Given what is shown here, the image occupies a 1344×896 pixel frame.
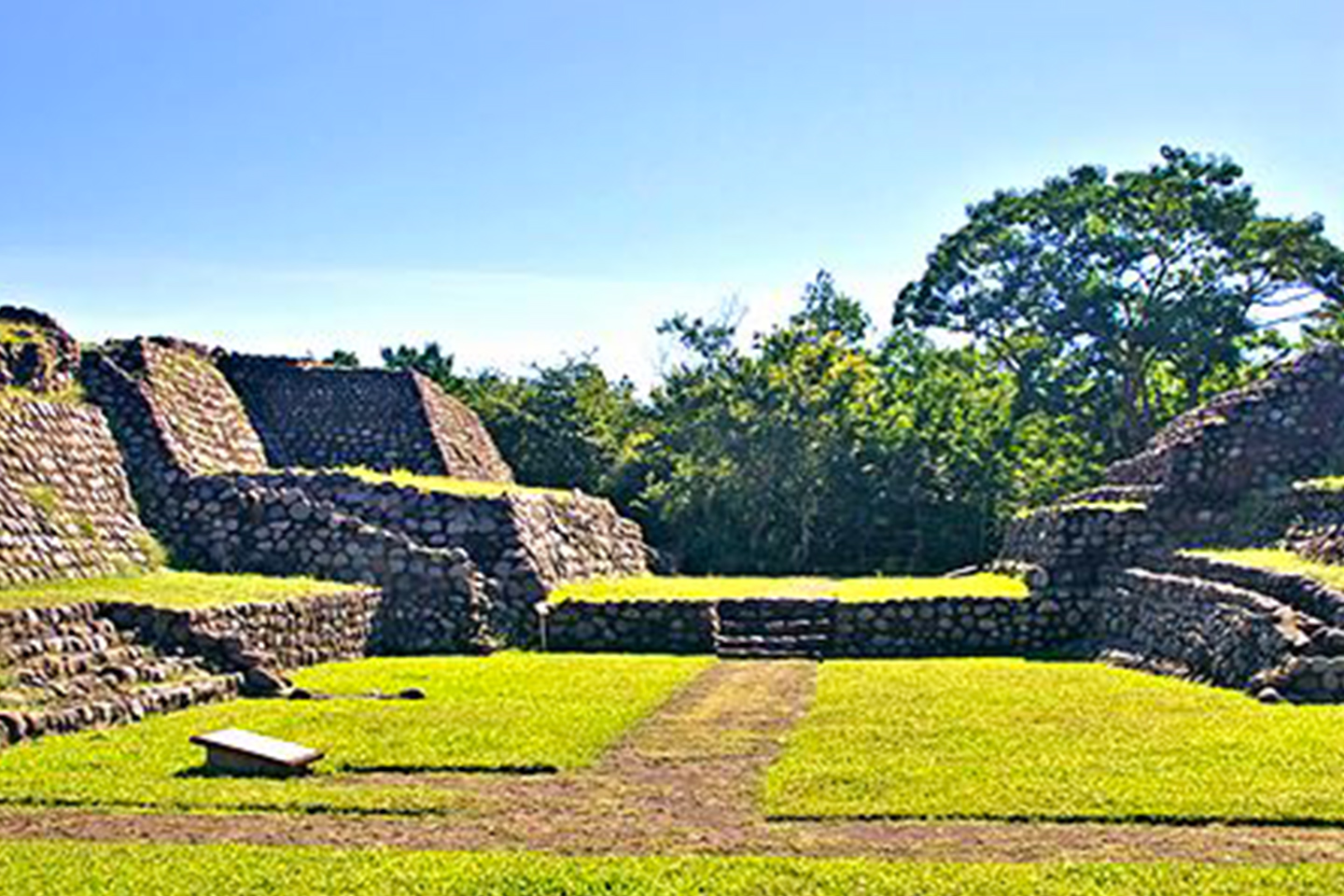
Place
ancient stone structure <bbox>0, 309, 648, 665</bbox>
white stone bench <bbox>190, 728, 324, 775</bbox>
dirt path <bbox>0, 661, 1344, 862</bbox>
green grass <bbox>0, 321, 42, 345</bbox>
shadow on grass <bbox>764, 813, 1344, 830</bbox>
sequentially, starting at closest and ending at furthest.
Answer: dirt path <bbox>0, 661, 1344, 862</bbox>
shadow on grass <bbox>764, 813, 1344, 830</bbox>
white stone bench <bbox>190, 728, 324, 775</bbox>
ancient stone structure <bbox>0, 309, 648, 665</bbox>
green grass <bbox>0, 321, 42, 345</bbox>

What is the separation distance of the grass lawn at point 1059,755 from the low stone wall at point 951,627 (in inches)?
169

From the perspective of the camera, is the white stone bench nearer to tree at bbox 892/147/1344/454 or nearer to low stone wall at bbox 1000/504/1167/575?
low stone wall at bbox 1000/504/1167/575

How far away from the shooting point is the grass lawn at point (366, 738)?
8664 mm

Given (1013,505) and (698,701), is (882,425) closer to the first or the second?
(1013,505)

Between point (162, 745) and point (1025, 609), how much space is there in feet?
40.9

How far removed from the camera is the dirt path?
718cm

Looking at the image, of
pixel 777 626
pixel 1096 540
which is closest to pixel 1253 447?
pixel 1096 540

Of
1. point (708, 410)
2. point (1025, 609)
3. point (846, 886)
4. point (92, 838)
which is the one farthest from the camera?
point (708, 410)

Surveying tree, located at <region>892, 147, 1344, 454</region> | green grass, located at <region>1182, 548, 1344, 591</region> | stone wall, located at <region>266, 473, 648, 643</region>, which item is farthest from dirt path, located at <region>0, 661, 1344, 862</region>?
tree, located at <region>892, 147, 1344, 454</region>

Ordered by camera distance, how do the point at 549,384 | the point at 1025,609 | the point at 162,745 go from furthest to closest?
the point at 549,384
the point at 1025,609
the point at 162,745

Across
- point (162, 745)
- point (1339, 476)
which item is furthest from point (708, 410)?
point (162, 745)

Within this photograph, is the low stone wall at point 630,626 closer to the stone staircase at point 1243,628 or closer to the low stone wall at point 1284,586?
the stone staircase at point 1243,628

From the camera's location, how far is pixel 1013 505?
3062 centimetres

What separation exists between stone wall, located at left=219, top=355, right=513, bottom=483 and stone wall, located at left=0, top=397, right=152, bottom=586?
772 centimetres
